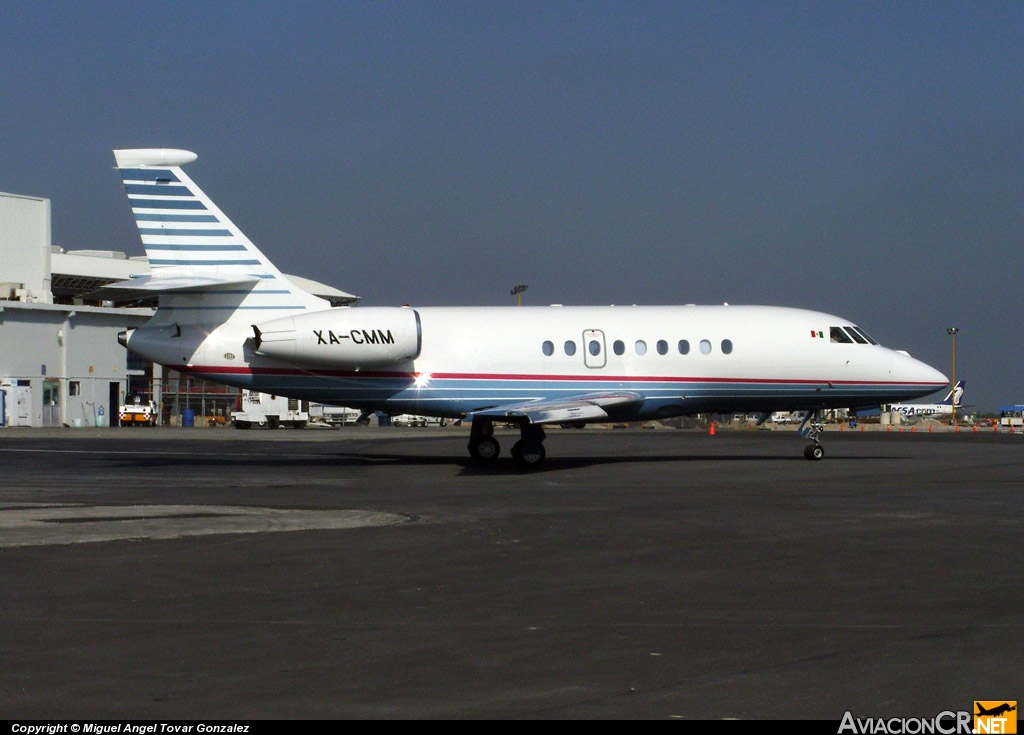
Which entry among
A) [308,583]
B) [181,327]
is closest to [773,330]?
[181,327]

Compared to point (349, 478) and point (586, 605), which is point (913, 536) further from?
point (349, 478)

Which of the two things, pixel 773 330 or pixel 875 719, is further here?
pixel 773 330

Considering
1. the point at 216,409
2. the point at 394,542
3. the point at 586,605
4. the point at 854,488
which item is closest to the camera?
the point at 586,605

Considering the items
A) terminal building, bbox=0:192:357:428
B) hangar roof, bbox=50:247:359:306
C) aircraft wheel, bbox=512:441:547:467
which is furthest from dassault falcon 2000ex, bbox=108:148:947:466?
hangar roof, bbox=50:247:359:306

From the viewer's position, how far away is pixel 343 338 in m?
27.2

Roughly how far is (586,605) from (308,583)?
2709mm

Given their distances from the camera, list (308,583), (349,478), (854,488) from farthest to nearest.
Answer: (349,478), (854,488), (308,583)

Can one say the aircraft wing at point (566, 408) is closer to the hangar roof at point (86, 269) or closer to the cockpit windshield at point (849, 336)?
the cockpit windshield at point (849, 336)

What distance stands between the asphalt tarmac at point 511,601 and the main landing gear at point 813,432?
7.84m

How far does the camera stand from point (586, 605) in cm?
950

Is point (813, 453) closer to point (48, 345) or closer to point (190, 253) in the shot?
point (190, 253)

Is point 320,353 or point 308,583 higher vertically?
point 320,353

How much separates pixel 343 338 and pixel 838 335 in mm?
12095

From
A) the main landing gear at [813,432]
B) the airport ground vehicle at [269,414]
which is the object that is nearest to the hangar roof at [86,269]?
the airport ground vehicle at [269,414]
